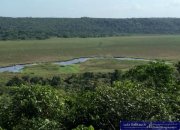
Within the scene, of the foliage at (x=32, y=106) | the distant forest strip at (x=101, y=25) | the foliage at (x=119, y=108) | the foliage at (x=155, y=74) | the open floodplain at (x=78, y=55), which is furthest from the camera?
the distant forest strip at (x=101, y=25)

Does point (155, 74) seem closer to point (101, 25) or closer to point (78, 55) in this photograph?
point (78, 55)

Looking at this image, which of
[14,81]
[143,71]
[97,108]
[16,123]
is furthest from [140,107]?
[14,81]

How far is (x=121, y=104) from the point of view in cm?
1427

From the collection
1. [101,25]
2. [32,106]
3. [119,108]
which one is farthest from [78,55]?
[101,25]

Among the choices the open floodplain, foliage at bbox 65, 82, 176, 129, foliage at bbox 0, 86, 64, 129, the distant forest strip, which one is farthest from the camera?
the distant forest strip

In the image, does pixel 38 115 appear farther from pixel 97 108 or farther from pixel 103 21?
pixel 103 21

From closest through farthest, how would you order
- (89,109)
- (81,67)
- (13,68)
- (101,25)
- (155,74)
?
(89,109) < (155,74) < (13,68) < (81,67) < (101,25)

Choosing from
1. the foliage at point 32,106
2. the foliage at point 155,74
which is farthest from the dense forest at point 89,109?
the foliage at point 155,74

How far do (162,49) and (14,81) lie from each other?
168ft

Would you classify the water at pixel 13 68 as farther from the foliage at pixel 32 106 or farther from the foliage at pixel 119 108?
the foliage at pixel 119 108

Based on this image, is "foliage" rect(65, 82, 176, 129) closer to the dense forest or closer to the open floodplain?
the dense forest

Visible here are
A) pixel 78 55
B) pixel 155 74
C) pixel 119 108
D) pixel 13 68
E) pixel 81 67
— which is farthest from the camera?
pixel 78 55

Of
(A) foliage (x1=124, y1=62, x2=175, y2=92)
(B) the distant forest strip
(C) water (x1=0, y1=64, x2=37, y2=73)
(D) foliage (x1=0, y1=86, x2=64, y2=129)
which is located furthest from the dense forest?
(B) the distant forest strip

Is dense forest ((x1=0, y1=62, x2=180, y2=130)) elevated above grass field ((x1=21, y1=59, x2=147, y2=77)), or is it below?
above
